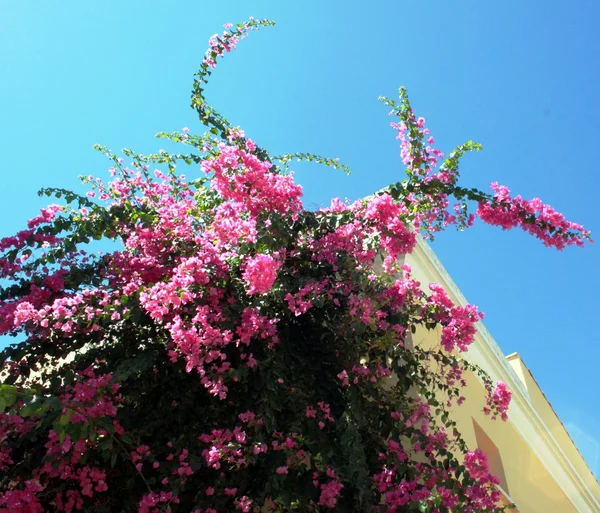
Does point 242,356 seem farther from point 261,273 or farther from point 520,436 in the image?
point 520,436

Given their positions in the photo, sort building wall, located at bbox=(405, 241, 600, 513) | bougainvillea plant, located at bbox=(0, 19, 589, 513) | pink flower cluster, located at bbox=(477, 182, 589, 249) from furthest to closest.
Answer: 1. building wall, located at bbox=(405, 241, 600, 513)
2. pink flower cluster, located at bbox=(477, 182, 589, 249)
3. bougainvillea plant, located at bbox=(0, 19, 589, 513)

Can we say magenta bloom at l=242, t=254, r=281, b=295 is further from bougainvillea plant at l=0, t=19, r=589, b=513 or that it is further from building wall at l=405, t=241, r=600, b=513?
building wall at l=405, t=241, r=600, b=513

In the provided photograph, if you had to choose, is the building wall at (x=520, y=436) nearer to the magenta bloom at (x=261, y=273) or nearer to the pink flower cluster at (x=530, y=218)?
the pink flower cluster at (x=530, y=218)

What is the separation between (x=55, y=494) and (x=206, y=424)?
0.93 meters

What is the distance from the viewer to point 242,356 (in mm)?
3088

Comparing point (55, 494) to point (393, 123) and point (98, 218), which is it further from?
point (393, 123)

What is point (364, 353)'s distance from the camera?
343 centimetres

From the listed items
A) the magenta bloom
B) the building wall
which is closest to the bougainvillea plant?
the magenta bloom

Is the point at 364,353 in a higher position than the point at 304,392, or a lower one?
higher

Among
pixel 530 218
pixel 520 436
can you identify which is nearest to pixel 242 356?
pixel 530 218

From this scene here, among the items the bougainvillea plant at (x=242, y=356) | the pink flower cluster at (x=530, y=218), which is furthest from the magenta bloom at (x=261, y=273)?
the pink flower cluster at (x=530, y=218)

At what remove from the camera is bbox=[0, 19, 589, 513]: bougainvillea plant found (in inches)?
112

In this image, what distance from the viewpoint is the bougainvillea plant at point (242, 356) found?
284cm

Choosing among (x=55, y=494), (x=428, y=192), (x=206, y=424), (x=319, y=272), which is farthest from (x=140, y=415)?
(x=428, y=192)
